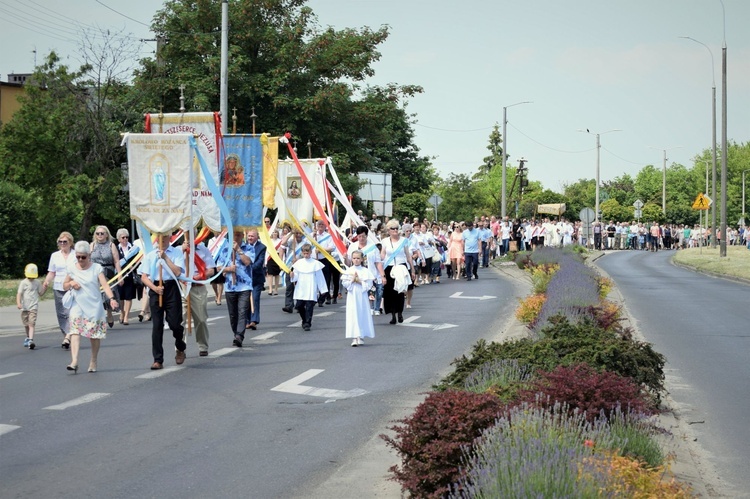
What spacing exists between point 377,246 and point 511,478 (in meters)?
14.5

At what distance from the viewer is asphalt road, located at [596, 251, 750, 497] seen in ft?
29.9

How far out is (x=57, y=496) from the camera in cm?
743

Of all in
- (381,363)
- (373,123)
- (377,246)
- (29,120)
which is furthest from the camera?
(373,123)

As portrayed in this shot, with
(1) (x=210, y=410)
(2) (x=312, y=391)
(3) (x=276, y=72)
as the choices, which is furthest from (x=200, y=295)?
(3) (x=276, y=72)

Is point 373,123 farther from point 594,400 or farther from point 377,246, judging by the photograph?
point 594,400

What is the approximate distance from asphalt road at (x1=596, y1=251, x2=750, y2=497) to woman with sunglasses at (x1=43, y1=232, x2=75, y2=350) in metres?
8.16

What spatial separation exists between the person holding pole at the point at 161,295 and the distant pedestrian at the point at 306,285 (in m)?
4.23

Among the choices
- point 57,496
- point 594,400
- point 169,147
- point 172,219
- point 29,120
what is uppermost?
point 29,120

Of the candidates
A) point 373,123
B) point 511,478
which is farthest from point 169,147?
point 373,123

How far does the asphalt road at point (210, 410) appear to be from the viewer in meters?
8.02

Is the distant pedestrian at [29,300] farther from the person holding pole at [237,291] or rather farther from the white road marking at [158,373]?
the white road marking at [158,373]

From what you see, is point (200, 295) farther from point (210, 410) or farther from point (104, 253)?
point (104, 253)

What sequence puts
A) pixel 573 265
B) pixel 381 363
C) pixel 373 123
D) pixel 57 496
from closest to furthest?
pixel 57 496 → pixel 381 363 → pixel 573 265 → pixel 373 123

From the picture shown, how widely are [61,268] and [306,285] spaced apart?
4278mm
